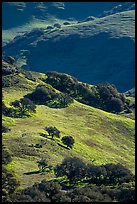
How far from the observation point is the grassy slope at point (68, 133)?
1849 inches

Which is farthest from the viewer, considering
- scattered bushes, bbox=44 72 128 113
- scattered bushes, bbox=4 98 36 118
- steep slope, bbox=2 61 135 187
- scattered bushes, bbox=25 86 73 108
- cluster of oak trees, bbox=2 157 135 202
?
scattered bushes, bbox=44 72 128 113

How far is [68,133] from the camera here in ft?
203

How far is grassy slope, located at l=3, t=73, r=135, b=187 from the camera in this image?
47.0m

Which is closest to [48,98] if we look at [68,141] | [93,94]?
[93,94]

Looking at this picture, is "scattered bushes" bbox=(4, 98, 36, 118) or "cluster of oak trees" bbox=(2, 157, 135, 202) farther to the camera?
"scattered bushes" bbox=(4, 98, 36, 118)

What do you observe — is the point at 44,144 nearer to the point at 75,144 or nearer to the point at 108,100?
the point at 75,144

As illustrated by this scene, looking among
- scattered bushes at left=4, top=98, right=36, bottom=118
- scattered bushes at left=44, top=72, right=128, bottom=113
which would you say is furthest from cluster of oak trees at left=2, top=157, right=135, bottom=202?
scattered bushes at left=44, top=72, right=128, bottom=113

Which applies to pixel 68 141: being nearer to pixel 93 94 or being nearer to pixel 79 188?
pixel 79 188

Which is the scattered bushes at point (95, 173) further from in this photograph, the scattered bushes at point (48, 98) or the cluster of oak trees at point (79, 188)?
the scattered bushes at point (48, 98)

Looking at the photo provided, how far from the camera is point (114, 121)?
72.9m

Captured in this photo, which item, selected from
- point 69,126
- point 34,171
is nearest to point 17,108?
point 69,126

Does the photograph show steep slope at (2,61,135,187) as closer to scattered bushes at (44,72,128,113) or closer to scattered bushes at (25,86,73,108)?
scattered bushes at (25,86,73,108)

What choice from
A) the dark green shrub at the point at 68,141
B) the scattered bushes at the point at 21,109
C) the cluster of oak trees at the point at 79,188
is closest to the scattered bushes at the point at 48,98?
the scattered bushes at the point at 21,109

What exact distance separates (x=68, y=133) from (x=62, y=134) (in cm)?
186
